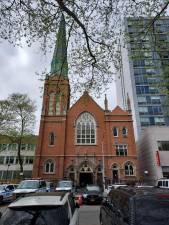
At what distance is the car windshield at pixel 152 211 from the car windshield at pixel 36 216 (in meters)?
1.56

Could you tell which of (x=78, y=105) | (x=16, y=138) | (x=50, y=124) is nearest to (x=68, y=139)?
(x=50, y=124)

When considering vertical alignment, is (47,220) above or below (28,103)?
below

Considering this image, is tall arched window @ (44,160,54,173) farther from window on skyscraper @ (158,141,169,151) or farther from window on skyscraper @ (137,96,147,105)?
window on skyscraper @ (137,96,147,105)

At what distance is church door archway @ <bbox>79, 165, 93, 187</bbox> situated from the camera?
36438 millimetres

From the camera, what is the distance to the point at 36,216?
433 cm

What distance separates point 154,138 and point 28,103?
79.5ft

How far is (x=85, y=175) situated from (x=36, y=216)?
3384cm

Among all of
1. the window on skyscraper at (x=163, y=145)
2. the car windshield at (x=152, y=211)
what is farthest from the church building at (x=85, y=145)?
the car windshield at (x=152, y=211)

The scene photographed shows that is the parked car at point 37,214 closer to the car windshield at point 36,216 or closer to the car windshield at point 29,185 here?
the car windshield at point 36,216

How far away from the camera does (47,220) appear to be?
423 centimetres

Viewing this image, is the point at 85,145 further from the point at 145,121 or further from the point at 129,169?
the point at 145,121

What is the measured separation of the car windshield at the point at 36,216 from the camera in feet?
14.0

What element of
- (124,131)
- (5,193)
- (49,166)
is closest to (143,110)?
(124,131)

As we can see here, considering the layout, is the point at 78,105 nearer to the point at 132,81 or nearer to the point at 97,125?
the point at 97,125
